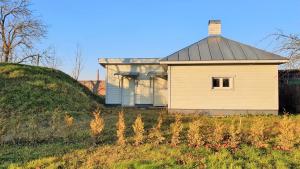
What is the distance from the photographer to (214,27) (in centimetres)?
1798

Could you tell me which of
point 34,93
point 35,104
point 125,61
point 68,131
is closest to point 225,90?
point 68,131

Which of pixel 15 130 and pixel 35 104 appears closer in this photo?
pixel 15 130

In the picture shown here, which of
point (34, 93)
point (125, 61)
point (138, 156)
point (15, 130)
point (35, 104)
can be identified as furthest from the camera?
point (125, 61)

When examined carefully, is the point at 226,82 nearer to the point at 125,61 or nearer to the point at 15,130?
the point at 125,61

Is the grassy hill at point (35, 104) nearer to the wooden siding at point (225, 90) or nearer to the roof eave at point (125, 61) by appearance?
the roof eave at point (125, 61)

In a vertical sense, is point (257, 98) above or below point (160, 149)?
above

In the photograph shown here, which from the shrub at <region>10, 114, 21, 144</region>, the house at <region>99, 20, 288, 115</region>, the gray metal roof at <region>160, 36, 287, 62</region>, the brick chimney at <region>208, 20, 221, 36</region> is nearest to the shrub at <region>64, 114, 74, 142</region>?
the shrub at <region>10, 114, 21, 144</region>

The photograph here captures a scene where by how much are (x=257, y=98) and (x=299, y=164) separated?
9195mm

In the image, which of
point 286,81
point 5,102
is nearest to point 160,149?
point 5,102

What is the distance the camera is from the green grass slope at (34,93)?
51.2 ft

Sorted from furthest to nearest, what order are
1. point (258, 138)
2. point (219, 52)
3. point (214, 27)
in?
point (214, 27)
point (219, 52)
point (258, 138)

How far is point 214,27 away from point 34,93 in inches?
422

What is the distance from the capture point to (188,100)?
15688mm

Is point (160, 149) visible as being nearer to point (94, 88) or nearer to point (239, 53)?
point (239, 53)
